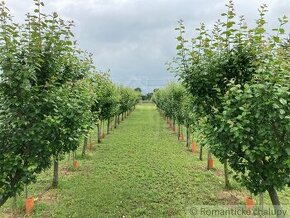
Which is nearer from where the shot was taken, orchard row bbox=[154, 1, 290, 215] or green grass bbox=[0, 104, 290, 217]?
orchard row bbox=[154, 1, 290, 215]

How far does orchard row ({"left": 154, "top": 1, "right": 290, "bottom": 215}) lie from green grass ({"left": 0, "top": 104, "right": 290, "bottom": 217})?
2.65 metres

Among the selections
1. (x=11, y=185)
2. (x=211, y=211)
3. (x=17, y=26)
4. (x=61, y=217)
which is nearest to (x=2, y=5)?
(x=17, y=26)

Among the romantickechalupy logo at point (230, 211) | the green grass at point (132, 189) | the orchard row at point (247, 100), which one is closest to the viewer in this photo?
the orchard row at point (247, 100)

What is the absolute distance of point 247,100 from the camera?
12.3 feet

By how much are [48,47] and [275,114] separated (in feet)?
10.8

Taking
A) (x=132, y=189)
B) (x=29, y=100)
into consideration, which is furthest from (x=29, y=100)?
(x=132, y=189)

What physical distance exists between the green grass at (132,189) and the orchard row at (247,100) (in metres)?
2.65

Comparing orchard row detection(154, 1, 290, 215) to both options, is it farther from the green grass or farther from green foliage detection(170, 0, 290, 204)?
the green grass

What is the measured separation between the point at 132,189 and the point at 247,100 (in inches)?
199

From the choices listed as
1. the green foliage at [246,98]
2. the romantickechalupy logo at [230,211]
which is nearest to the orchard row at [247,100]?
the green foliage at [246,98]

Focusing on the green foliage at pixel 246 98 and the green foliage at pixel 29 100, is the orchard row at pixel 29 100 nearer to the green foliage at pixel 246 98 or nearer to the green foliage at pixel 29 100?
the green foliage at pixel 29 100

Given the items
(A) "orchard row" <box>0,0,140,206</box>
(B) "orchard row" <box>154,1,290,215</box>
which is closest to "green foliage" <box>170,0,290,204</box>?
(B) "orchard row" <box>154,1,290,215</box>

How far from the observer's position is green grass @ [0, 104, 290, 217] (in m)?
6.61

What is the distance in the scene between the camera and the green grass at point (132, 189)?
6609 mm
